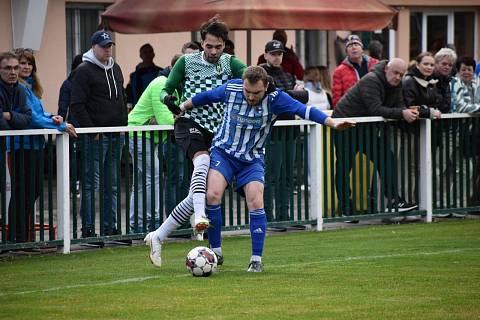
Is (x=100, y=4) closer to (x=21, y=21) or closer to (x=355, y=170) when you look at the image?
(x=21, y=21)

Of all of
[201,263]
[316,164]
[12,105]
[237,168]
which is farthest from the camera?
[316,164]

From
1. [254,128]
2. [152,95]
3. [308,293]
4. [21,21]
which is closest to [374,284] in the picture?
[308,293]

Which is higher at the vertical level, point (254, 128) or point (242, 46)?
point (242, 46)

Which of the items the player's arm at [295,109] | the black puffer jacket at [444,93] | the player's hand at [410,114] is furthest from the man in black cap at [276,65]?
the player's arm at [295,109]

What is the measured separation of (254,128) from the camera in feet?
37.8

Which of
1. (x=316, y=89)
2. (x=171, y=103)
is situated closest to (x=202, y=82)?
(x=171, y=103)

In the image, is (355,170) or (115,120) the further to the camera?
(355,170)

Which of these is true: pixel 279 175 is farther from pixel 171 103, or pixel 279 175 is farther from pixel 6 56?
pixel 6 56

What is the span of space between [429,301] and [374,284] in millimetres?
959

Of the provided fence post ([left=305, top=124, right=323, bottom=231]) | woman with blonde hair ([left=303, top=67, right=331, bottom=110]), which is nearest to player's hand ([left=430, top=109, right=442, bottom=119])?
fence post ([left=305, top=124, right=323, bottom=231])

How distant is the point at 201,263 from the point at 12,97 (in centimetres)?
338

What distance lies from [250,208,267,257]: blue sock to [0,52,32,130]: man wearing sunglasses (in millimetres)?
2982

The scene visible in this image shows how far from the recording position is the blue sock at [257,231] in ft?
37.4

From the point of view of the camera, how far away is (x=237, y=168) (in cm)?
1164
